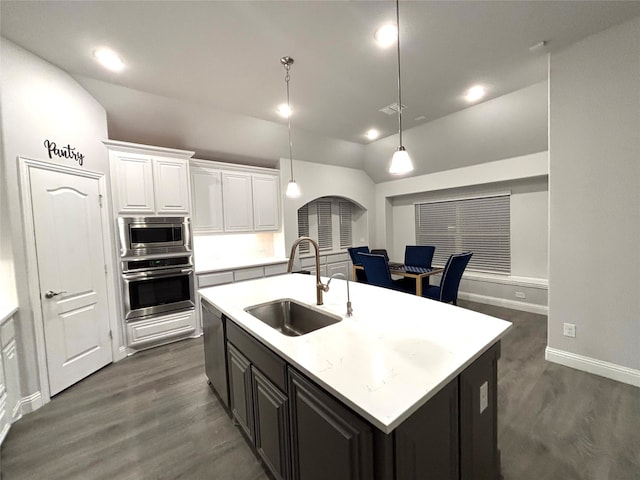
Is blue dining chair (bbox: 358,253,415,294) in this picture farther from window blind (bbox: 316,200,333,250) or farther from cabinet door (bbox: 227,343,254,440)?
cabinet door (bbox: 227,343,254,440)

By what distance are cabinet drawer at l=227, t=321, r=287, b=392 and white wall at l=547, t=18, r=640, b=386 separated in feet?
9.33

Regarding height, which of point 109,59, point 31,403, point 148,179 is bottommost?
point 31,403

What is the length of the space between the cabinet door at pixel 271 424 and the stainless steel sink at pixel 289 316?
1.62ft

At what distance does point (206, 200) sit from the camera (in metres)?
3.82

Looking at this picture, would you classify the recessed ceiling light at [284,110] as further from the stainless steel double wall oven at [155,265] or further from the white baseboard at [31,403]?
the white baseboard at [31,403]

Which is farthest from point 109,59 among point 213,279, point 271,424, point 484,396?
point 484,396

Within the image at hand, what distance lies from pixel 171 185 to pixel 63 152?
1.02 meters

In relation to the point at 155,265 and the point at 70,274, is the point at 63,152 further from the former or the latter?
the point at 155,265

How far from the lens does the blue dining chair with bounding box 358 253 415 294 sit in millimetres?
3623

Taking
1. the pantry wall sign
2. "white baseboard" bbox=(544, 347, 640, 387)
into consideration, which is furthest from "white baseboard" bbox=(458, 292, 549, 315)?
the pantry wall sign

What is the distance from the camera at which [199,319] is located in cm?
354

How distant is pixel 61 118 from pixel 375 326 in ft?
10.7

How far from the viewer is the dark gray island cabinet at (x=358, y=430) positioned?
867mm

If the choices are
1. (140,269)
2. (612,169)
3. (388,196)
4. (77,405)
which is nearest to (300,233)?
(388,196)
